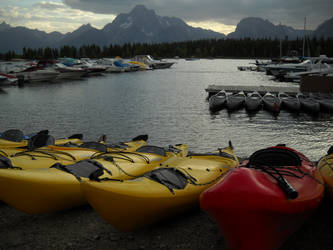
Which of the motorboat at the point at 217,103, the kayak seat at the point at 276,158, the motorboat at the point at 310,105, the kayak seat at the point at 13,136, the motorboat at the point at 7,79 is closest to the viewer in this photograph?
the kayak seat at the point at 276,158

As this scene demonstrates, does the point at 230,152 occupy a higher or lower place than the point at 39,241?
higher

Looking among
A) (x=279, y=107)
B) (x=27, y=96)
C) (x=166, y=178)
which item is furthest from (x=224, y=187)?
(x=27, y=96)

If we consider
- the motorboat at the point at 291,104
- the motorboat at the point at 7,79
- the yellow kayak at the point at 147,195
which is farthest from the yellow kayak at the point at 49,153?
the motorboat at the point at 7,79

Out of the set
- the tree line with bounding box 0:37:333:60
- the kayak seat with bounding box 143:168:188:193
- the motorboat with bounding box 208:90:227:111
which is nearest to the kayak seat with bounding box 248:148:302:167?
the kayak seat with bounding box 143:168:188:193

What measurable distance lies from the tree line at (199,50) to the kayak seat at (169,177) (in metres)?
109

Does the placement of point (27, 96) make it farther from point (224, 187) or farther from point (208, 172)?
point (224, 187)

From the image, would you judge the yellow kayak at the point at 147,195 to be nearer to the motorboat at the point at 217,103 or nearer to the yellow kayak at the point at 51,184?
the yellow kayak at the point at 51,184

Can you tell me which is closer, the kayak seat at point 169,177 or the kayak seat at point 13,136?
the kayak seat at point 169,177

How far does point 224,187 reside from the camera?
4699 mm

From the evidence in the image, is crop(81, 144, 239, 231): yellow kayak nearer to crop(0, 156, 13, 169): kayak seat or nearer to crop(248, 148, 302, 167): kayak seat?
crop(248, 148, 302, 167): kayak seat

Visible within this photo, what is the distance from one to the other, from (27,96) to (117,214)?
106ft

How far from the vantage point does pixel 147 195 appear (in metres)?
5.52

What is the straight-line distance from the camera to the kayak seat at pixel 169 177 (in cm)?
609

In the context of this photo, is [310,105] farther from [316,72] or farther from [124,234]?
[124,234]
